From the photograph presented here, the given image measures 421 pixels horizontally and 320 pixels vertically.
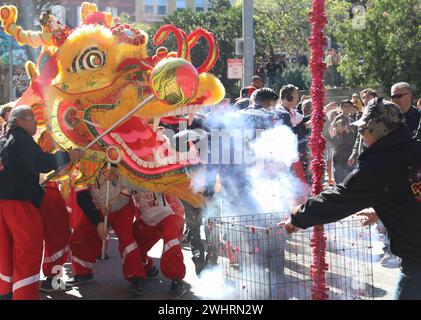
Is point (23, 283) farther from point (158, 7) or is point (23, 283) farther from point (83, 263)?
point (158, 7)

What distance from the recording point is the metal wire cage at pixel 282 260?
15.2 feet

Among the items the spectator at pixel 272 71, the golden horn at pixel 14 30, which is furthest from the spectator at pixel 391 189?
the spectator at pixel 272 71

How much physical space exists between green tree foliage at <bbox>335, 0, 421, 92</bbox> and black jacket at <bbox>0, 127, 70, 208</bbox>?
15.4 m

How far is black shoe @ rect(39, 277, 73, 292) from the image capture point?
242 inches

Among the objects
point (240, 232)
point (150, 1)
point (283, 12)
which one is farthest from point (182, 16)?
point (150, 1)

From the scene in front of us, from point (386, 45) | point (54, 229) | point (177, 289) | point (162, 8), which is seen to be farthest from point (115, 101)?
point (162, 8)

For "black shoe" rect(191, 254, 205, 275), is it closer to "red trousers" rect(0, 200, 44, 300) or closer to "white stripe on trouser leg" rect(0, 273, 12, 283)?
"red trousers" rect(0, 200, 44, 300)

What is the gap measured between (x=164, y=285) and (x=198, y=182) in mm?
1171

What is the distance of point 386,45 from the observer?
18.9 meters

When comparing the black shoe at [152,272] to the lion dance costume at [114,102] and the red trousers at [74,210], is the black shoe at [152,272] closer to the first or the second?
the red trousers at [74,210]

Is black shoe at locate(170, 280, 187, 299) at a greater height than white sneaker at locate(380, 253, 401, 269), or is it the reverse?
black shoe at locate(170, 280, 187, 299)

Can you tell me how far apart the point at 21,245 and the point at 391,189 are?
9.85 feet

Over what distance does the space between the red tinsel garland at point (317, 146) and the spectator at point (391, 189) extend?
418 millimetres

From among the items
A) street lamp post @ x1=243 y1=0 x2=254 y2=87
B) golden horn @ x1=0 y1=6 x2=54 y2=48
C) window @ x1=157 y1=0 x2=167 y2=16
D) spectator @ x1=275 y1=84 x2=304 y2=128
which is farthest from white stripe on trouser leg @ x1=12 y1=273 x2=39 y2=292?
window @ x1=157 y1=0 x2=167 y2=16
